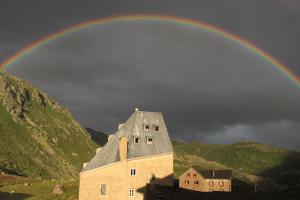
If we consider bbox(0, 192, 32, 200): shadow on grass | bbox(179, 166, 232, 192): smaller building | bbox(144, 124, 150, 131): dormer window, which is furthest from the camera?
bbox(179, 166, 232, 192): smaller building

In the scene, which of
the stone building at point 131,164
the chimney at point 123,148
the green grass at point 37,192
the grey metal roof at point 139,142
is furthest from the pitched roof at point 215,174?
the chimney at point 123,148

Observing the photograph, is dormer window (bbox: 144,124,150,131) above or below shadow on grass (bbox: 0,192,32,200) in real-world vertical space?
above

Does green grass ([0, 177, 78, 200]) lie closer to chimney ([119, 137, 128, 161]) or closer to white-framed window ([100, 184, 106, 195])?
white-framed window ([100, 184, 106, 195])

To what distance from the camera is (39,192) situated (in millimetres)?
107312

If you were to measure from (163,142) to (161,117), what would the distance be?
6.31 metres

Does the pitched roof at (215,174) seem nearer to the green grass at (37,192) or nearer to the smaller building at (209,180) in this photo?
the smaller building at (209,180)

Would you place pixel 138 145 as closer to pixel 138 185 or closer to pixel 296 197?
pixel 138 185

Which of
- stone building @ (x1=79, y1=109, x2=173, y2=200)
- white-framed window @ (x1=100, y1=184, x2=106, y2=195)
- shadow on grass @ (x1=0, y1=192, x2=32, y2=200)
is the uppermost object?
stone building @ (x1=79, y1=109, x2=173, y2=200)

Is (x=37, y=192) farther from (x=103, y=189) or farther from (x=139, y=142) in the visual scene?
(x=139, y=142)

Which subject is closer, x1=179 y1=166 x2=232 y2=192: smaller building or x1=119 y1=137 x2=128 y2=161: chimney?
x1=119 y1=137 x2=128 y2=161: chimney

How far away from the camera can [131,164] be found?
7294 cm

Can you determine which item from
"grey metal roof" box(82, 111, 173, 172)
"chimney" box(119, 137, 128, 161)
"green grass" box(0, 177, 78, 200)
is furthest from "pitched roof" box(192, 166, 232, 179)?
"chimney" box(119, 137, 128, 161)

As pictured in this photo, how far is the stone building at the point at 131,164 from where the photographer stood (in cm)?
7212

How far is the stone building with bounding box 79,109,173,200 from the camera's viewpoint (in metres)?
72.1
